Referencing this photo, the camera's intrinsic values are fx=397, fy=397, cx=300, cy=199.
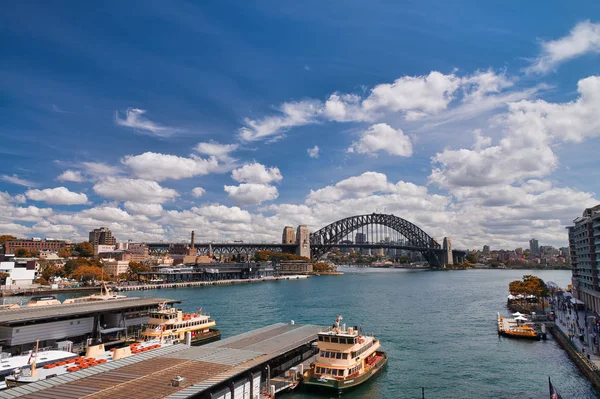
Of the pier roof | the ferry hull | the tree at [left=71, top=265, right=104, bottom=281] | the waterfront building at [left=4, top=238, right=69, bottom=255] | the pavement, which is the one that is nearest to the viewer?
the ferry hull

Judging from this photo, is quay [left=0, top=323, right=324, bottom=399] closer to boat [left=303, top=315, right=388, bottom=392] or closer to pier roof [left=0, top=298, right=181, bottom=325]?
boat [left=303, top=315, right=388, bottom=392]

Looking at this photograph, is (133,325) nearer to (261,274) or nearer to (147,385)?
(147,385)

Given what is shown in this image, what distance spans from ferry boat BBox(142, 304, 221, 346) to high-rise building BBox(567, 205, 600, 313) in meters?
40.8

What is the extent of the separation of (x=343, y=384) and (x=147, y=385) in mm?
11214

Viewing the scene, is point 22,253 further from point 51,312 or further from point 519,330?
point 519,330

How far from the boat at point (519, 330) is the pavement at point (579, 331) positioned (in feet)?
7.75

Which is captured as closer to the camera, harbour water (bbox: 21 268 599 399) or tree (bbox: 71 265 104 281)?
harbour water (bbox: 21 268 599 399)

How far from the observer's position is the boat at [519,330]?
120ft

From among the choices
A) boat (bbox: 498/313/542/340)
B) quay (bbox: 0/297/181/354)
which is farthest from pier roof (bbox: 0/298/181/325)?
boat (bbox: 498/313/542/340)

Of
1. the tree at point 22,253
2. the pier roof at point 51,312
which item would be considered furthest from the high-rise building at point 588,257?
the tree at point 22,253

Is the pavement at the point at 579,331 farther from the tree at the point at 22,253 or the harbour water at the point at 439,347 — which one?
the tree at the point at 22,253

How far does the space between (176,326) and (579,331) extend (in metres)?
34.9

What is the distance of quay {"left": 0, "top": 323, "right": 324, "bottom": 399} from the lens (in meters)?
13.2

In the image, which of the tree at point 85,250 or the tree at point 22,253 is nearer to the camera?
the tree at point 22,253
